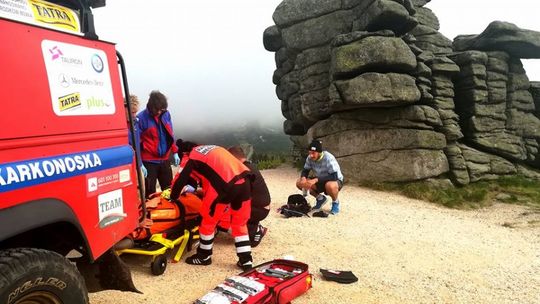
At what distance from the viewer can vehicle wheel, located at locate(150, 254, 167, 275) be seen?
5.46 m

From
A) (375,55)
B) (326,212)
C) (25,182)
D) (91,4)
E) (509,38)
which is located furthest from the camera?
(509,38)

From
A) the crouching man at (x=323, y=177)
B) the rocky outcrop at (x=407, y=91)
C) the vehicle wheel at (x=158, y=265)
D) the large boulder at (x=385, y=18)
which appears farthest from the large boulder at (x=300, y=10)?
the vehicle wheel at (x=158, y=265)

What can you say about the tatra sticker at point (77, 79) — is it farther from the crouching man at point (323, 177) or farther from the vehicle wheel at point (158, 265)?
the crouching man at point (323, 177)

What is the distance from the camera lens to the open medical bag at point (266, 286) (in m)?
4.32

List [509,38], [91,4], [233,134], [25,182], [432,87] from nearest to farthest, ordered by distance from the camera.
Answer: [25,182] < [91,4] < [432,87] < [509,38] < [233,134]

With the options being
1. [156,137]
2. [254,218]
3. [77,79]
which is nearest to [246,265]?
[254,218]

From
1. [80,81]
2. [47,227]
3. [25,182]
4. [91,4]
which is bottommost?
[47,227]

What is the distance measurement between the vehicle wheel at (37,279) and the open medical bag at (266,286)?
1641mm

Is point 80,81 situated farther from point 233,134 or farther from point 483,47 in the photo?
point 233,134

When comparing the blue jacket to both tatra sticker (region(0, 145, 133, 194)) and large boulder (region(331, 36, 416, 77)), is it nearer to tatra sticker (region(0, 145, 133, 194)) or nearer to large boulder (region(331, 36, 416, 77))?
tatra sticker (region(0, 145, 133, 194))

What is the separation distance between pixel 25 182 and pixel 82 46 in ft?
4.42

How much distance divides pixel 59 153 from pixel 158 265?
289 cm

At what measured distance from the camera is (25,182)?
2.71 meters

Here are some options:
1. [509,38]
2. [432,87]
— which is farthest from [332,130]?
[509,38]
